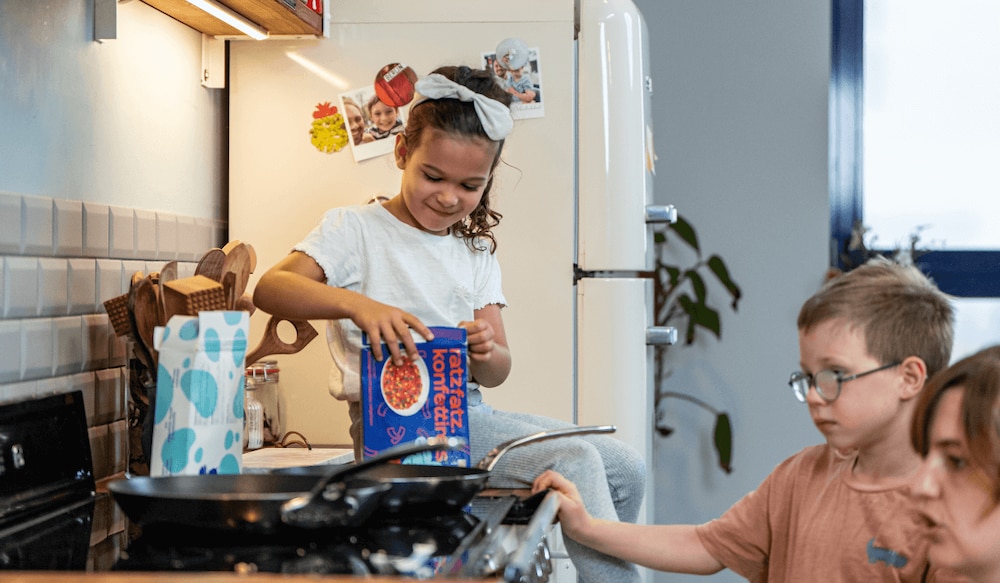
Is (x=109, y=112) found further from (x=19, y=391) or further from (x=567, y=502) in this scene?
(x=567, y=502)

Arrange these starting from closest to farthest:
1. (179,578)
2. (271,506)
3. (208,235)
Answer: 1. (179,578)
2. (271,506)
3. (208,235)

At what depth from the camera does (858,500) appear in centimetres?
118

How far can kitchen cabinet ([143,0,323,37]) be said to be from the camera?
1.64 meters

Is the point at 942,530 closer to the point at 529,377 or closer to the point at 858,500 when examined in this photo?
the point at 858,500

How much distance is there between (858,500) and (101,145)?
3.51 feet

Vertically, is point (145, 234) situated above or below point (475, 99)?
below

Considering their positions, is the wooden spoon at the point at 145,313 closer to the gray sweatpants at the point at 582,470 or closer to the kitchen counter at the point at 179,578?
the gray sweatpants at the point at 582,470

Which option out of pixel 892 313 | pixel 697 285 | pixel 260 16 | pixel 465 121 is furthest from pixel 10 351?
pixel 697 285

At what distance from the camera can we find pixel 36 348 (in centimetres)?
129

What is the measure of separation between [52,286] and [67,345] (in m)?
0.08

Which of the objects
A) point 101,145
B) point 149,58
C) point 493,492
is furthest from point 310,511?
point 149,58

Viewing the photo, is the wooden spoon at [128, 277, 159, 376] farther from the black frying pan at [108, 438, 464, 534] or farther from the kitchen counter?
the kitchen counter

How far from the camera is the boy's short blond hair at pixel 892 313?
1191mm

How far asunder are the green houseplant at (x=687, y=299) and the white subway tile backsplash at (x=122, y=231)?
6.15 feet
